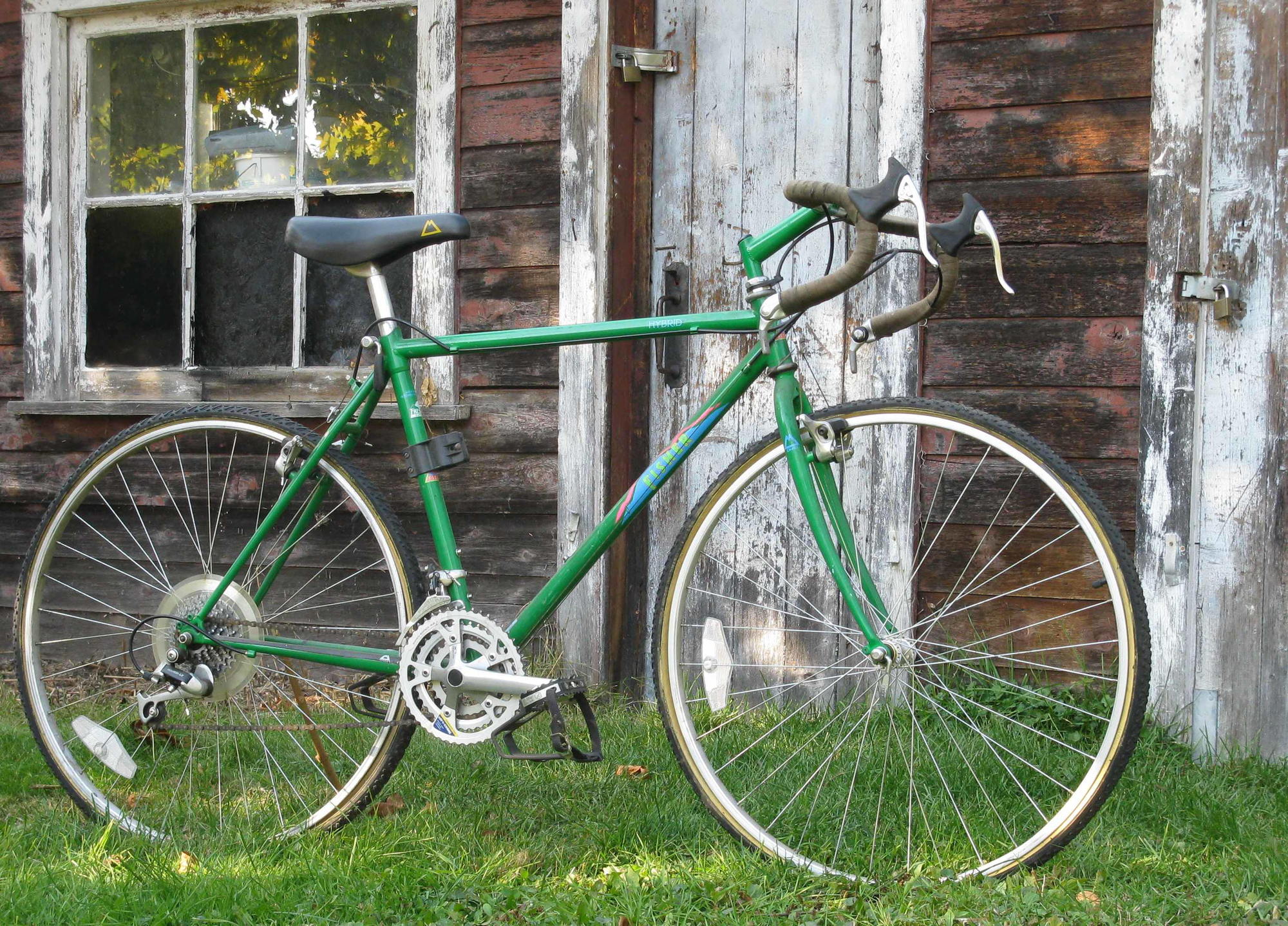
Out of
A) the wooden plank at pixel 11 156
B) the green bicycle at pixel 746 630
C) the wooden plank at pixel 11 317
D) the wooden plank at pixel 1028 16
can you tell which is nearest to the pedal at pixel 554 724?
the green bicycle at pixel 746 630

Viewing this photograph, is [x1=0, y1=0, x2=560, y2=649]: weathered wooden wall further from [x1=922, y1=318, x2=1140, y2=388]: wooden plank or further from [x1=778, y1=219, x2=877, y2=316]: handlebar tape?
[x1=778, y1=219, x2=877, y2=316]: handlebar tape

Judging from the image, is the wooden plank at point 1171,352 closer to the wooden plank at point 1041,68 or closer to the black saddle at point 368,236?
the wooden plank at point 1041,68

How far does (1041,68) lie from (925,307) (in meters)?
1.44

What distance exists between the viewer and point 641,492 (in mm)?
2219

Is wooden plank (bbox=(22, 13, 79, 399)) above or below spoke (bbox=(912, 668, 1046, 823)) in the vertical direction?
above

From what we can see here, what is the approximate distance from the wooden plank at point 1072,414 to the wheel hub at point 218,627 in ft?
6.02

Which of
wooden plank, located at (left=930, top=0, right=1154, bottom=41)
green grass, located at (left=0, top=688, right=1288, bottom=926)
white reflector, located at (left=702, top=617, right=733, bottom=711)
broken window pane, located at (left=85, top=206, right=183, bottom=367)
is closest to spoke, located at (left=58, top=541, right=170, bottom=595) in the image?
green grass, located at (left=0, top=688, right=1288, bottom=926)

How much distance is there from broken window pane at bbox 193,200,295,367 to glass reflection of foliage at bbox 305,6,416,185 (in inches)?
9.2

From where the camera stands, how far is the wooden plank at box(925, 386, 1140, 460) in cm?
302

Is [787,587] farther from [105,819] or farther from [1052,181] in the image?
[105,819]

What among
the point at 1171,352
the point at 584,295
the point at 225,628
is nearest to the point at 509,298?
the point at 584,295

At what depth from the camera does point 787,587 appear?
133 inches

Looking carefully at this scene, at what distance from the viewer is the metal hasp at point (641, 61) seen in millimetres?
3332

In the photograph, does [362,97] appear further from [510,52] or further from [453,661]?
[453,661]
